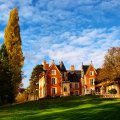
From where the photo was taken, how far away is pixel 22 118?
40.2 meters

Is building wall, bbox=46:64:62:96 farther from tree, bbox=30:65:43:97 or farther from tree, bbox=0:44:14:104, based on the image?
tree, bbox=0:44:14:104

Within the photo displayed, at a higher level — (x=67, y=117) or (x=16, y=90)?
(x=16, y=90)

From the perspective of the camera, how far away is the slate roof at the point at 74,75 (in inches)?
3971

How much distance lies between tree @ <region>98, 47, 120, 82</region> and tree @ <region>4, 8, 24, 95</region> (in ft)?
62.3

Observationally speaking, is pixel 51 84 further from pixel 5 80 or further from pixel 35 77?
pixel 5 80

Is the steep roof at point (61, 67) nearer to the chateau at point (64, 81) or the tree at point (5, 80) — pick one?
the chateau at point (64, 81)

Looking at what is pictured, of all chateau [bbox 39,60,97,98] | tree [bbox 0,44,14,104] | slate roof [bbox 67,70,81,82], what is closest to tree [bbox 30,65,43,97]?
slate roof [bbox 67,70,81,82]

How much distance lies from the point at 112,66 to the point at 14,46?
21.3 meters

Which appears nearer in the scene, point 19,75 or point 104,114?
point 104,114

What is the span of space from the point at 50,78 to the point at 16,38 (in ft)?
93.7

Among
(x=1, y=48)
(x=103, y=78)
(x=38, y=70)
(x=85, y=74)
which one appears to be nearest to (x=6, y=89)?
(x=1, y=48)

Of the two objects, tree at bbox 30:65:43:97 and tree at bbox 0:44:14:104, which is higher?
tree at bbox 30:65:43:97

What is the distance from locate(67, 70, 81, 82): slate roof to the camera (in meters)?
101

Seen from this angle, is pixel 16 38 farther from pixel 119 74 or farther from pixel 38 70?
pixel 38 70
